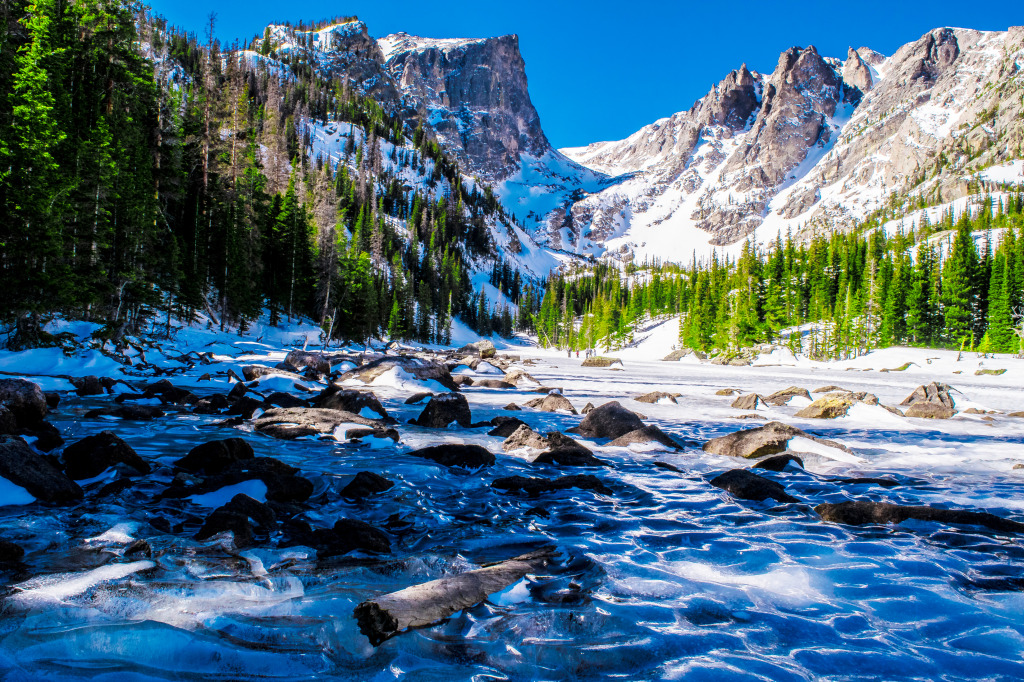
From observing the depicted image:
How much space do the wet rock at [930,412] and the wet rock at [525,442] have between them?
13780 millimetres

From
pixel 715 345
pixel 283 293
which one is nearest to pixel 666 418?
pixel 283 293

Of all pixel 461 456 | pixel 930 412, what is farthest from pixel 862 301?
pixel 461 456

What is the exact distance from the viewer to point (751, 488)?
6.79 meters

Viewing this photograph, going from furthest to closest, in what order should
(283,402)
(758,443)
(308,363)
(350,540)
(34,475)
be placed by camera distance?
(308,363) < (283,402) < (758,443) < (34,475) < (350,540)

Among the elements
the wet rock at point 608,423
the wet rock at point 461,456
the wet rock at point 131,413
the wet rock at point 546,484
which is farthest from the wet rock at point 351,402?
the wet rock at point 546,484

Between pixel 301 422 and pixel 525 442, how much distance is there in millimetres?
5083

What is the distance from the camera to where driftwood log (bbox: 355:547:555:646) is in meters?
2.94

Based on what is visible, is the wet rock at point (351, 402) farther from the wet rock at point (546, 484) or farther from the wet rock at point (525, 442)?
the wet rock at point (546, 484)

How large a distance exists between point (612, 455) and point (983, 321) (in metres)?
75.4

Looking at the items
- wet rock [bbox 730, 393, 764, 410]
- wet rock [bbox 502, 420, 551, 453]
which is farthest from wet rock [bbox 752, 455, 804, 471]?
wet rock [bbox 730, 393, 764, 410]

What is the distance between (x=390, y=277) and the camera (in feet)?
291

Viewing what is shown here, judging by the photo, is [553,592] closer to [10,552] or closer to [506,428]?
[10,552]

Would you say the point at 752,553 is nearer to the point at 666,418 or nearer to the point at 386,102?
the point at 666,418

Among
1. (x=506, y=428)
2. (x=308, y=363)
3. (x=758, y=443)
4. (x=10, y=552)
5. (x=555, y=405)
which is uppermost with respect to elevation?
(x=308, y=363)
